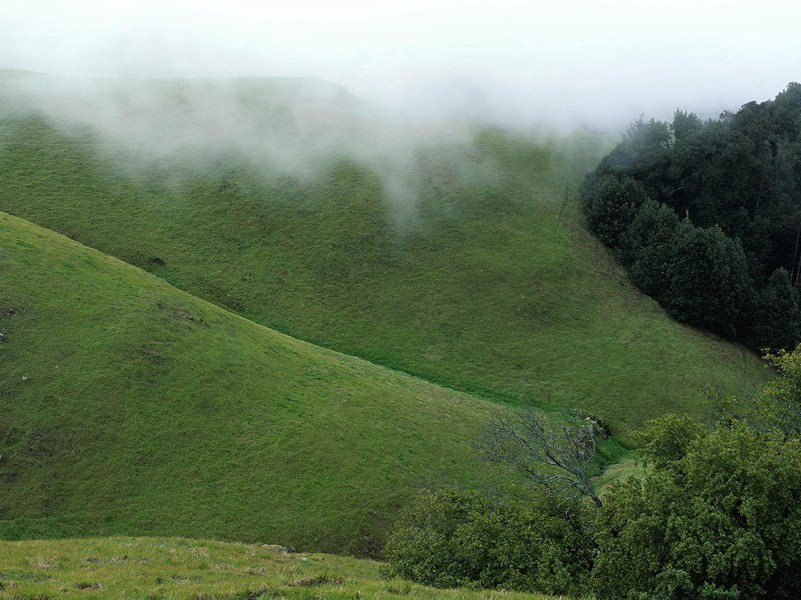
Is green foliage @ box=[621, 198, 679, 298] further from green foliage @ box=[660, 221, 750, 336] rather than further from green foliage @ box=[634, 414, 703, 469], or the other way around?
green foliage @ box=[634, 414, 703, 469]

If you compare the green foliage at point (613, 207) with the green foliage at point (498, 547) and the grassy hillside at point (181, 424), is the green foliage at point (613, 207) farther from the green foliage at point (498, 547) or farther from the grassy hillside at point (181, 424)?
the green foliage at point (498, 547)

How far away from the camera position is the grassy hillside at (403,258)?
201ft

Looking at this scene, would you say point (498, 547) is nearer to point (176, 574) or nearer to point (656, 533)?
point (656, 533)

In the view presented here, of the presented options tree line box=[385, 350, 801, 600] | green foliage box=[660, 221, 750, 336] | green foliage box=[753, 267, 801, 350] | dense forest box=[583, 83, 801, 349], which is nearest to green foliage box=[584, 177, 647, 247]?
dense forest box=[583, 83, 801, 349]

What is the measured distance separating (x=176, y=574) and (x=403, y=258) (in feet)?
189

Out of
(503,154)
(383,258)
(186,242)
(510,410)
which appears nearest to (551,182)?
(503,154)

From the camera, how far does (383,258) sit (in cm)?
7269

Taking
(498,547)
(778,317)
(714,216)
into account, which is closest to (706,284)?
(778,317)

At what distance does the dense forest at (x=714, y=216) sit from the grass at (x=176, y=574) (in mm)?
61922

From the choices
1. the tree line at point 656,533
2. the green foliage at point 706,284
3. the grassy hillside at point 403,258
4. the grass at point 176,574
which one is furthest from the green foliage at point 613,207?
the grass at point 176,574

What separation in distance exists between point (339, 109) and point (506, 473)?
8371cm

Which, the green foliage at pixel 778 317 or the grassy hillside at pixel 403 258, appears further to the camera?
the green foliage at pixel 778 317

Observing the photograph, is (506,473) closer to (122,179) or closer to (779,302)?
(779,302)

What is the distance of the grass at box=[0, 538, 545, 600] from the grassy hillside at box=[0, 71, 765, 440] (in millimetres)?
36624
